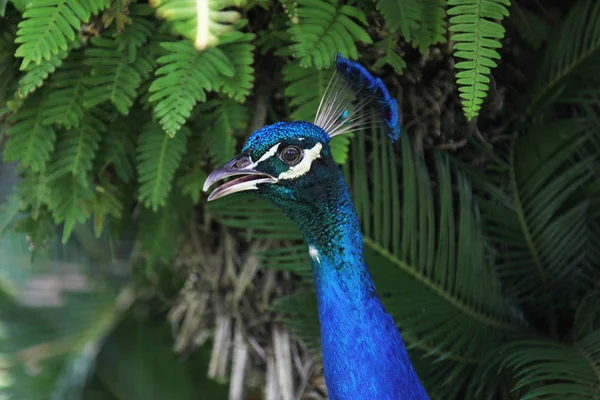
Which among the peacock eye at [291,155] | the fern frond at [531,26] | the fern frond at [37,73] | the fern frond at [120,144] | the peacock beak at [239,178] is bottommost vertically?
the peacock beak at [239,178]

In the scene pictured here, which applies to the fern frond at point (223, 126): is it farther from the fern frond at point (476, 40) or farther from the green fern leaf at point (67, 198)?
the fern frond at point (476, 40)

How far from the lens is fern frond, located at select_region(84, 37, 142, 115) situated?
4.35ft

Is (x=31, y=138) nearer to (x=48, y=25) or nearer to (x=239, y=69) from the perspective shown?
(x=48, y=25)

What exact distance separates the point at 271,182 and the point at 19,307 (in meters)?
1.65

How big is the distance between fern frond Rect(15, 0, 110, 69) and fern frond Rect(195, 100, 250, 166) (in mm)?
317

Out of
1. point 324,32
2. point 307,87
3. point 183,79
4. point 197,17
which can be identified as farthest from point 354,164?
point 197,17

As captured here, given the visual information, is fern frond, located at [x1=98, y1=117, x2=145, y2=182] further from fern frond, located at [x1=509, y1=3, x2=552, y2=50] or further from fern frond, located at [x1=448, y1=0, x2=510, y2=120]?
fern frond, located at [x1=509, y1=3, x2=552, y2=50]

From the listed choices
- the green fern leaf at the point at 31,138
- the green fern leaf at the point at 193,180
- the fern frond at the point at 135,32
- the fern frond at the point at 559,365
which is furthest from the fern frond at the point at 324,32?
the fern frond at the point at 559,365

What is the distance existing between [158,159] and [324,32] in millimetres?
420

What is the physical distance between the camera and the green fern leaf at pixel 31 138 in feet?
4.56

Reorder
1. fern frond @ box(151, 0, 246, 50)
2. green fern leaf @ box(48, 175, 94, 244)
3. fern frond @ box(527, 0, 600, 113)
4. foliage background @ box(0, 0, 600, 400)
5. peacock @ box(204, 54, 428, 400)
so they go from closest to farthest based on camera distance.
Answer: fern frond @ box(151, 0, 246, 50) < peacock @ box(204, 54, 428, 400) < foliage background @ box(0, 0, 600, 400) < green fern leaf @ box(48, 175, 94, 244) < fern frond @ box(527, 0, 600, 113)

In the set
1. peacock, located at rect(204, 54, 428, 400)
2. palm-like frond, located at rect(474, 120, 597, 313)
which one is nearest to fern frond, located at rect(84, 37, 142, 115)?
peacock, located at rect(204, 54, 428, 400)

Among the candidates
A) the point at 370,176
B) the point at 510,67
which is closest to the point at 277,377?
the point at 370,176

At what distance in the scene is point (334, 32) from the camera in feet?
4.10
